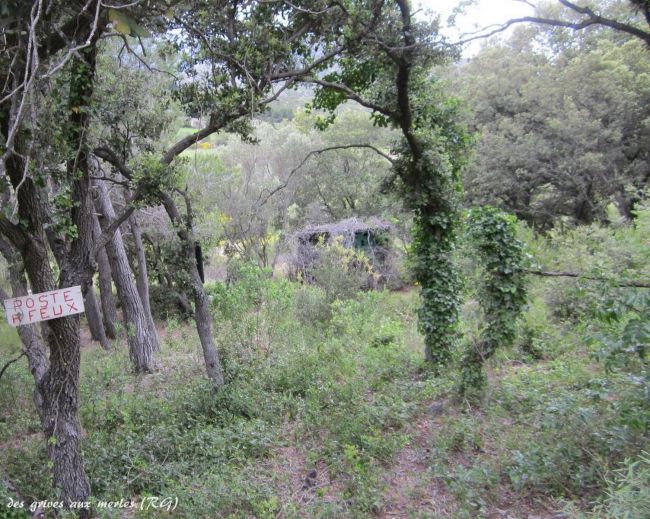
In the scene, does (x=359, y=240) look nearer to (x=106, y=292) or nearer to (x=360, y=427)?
(x=106, y=292)

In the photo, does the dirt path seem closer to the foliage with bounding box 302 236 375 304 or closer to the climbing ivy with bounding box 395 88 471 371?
the climbing ivy with bounding box 395 88 471 371

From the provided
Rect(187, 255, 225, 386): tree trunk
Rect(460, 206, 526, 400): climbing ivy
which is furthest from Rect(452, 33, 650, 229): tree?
Rect(187, 255, 225, 386): tree trunk

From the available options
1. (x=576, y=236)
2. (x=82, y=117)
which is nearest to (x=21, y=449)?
(x=82, y=117)

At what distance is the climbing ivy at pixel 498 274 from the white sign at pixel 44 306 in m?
3.94

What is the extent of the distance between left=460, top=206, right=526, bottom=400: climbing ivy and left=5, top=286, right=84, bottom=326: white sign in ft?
12.9

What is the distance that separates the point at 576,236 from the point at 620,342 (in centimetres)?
687

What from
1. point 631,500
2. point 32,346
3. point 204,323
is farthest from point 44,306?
point 631,500

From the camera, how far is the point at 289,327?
28.8 feet

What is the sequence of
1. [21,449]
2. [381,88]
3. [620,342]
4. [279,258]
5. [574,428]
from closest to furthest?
[620,342] → [574,428] → [21,449] → [381,88] → [279,258]

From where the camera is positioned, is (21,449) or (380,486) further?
(21,449)

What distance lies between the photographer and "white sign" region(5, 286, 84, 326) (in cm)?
348

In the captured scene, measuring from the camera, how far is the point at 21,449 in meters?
5.05

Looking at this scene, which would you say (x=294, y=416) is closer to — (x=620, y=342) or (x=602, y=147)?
(x=620, y=342)

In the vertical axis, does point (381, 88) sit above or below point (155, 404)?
above
